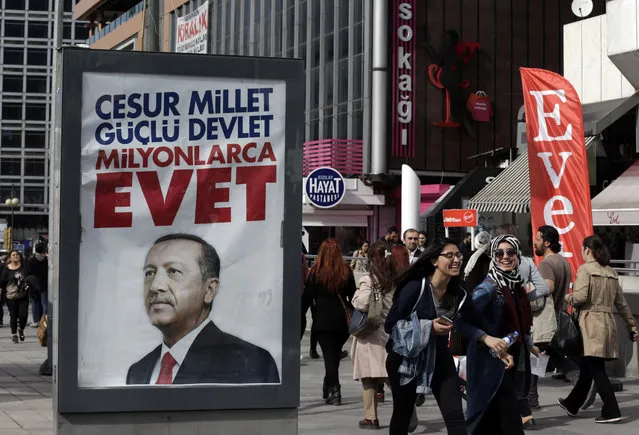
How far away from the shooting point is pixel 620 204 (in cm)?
2244

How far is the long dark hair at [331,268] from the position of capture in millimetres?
12312

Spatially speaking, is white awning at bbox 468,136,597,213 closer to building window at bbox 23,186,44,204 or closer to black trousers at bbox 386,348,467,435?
black trousers at bbox 386,348,467,435

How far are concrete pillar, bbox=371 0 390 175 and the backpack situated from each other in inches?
1141

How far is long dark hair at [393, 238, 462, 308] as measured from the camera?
310 inches

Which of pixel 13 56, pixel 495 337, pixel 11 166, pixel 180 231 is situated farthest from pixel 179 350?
pixel 13 56

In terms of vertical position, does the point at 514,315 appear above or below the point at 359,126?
below

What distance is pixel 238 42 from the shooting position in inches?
1962

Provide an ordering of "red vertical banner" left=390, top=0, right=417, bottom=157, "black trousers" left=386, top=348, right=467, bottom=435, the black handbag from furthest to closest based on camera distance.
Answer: "red vertical banner" left=390, top=0, right=417, bottom=157, the black handbag, "black trousers" left=386, top=348, right=467, bottom=435

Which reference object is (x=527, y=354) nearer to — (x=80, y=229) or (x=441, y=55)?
(x=80, y=229)

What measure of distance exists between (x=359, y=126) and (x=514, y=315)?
107 ft

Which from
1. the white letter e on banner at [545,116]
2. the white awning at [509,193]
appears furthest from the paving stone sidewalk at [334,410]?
the white awning at [509,193]

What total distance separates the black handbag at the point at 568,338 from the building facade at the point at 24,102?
110369mm

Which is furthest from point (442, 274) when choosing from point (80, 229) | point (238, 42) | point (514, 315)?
point (238, 42)

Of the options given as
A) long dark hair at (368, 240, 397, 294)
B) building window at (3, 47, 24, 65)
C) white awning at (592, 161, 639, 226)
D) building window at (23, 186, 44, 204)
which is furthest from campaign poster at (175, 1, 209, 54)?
building window at (3, 47, 24, 65)
